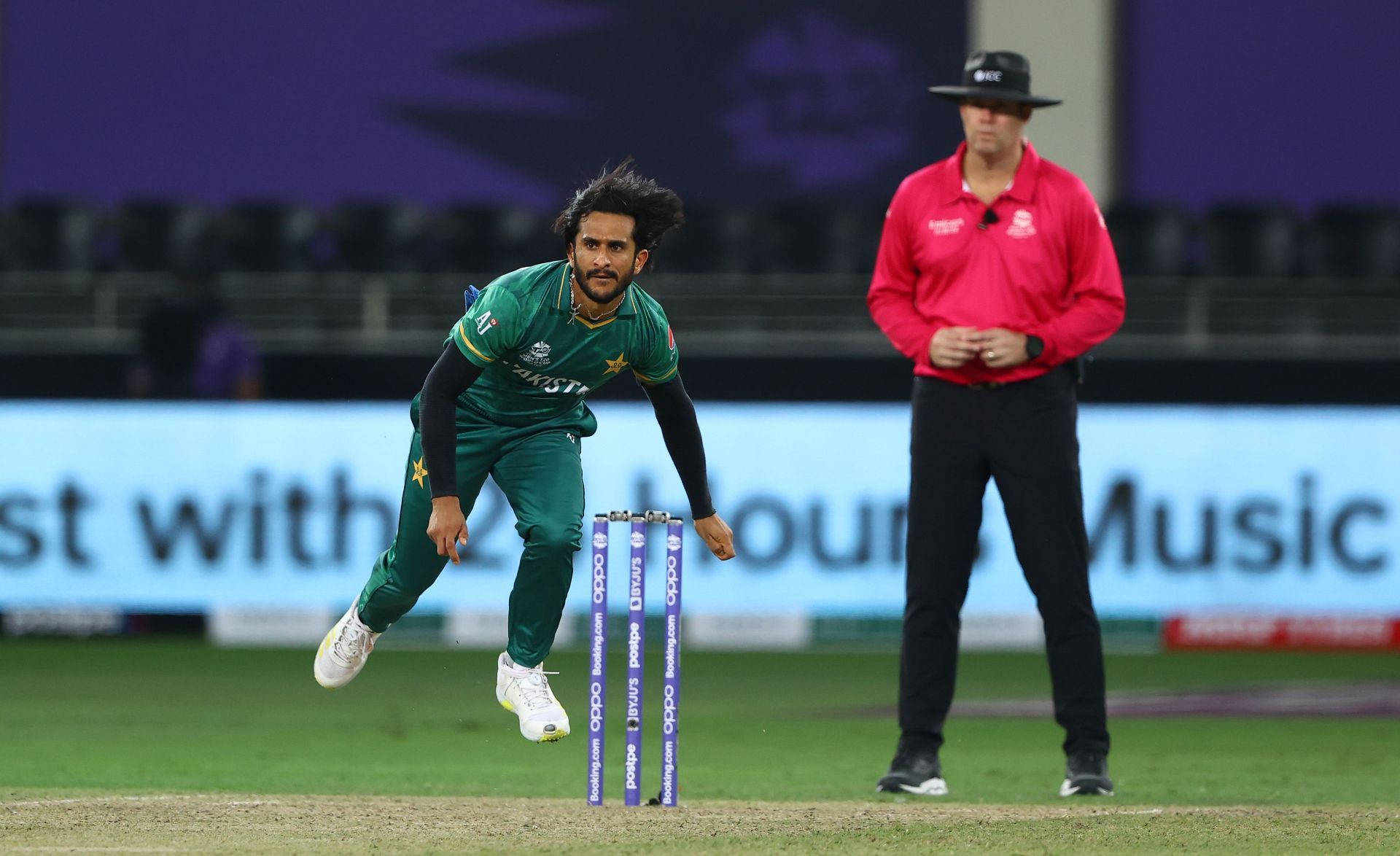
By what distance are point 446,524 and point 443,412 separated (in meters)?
0.32

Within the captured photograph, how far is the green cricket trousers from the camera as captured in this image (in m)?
6.22

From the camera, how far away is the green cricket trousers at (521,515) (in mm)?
6223

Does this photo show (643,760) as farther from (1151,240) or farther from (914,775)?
(1151,240)

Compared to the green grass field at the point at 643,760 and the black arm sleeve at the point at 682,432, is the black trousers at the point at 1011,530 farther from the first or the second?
the black arm sleeve at the point at 682,432

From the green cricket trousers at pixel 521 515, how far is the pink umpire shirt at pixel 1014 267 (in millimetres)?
1185

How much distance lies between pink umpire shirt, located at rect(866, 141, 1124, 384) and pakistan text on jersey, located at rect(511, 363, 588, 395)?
1068 mm

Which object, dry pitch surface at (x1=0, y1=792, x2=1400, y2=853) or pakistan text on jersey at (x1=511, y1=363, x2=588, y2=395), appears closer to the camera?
dry pitch surface at (x1=0, y1=792, x2=1400, y2=853)

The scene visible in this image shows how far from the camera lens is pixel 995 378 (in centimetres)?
681

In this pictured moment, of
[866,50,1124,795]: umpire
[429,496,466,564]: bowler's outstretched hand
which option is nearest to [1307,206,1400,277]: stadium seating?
[866,50,1124,795]: umpire

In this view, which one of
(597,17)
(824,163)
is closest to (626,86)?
(597,17)

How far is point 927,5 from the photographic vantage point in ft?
56.3

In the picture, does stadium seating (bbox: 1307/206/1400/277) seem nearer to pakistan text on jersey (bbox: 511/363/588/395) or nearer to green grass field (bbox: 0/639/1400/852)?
green grass field (bbox: 0/639/1400/852)

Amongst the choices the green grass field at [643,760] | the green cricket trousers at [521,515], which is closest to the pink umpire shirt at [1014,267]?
the green cricket trousers at [521,515]

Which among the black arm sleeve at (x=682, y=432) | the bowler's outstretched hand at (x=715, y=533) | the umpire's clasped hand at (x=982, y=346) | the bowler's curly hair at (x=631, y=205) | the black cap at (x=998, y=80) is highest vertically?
the black cap at (x=998, y=80)
